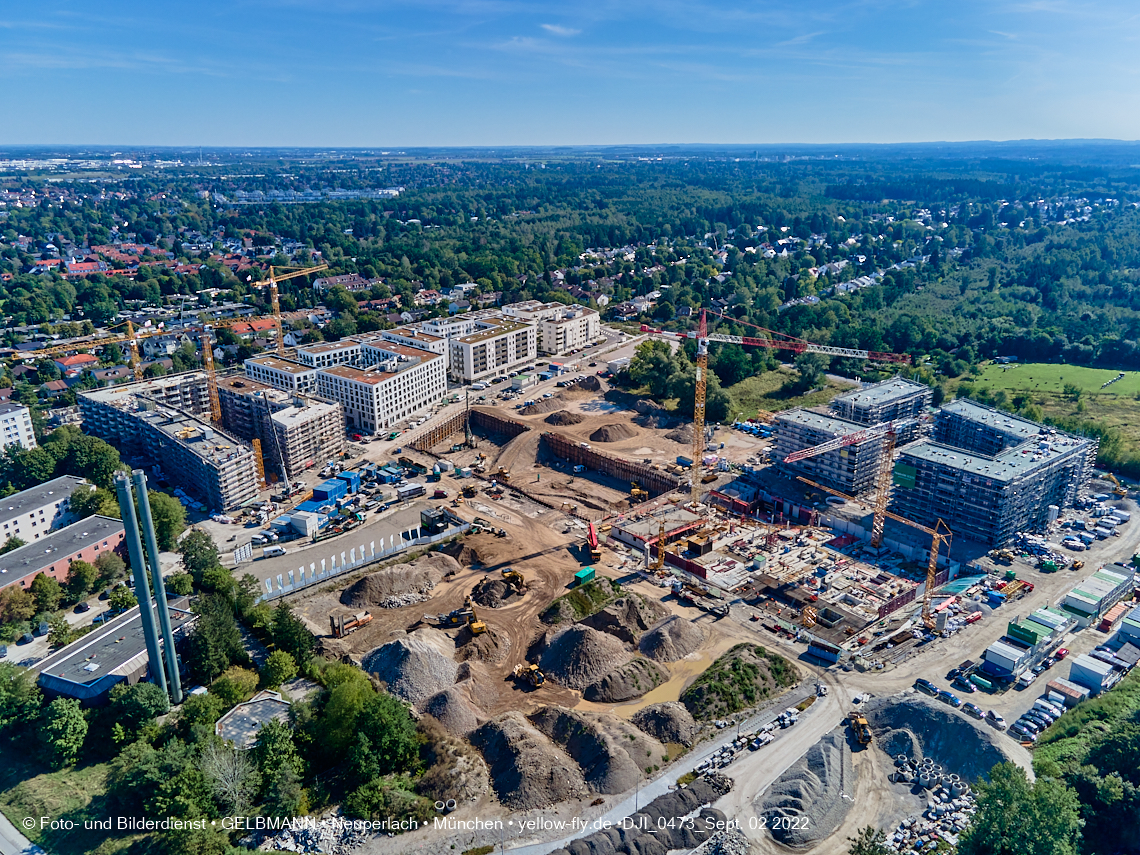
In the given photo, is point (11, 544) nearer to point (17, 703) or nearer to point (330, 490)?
point (17, 703)

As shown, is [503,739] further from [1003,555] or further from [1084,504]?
[1084,504]

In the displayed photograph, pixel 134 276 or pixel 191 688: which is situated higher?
pixel 134 276

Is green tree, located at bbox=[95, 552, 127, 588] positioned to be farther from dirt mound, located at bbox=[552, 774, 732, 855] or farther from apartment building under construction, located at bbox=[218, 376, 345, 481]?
dirt mound, located at bbox=[552, 774, 732, 855]

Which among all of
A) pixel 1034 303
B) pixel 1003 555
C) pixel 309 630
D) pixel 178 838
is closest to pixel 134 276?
pixel 309 630

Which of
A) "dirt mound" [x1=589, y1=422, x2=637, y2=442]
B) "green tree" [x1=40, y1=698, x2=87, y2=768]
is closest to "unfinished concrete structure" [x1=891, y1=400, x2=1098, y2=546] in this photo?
"dirt mound" [x1=589, y1=422, x2=637, y2=442]

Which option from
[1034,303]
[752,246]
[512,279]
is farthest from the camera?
[752,246]

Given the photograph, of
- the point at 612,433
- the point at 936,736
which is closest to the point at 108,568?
the point at 612,433

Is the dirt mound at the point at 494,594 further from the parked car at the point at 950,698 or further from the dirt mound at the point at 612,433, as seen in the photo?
the dirt mound at the point at 612,433
